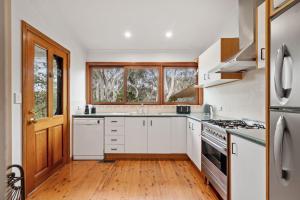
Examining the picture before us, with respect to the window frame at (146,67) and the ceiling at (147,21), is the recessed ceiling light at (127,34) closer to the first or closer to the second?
the ceiling at (147,21)

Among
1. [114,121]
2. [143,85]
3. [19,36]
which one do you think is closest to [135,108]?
[143,85]

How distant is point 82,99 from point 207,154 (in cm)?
296

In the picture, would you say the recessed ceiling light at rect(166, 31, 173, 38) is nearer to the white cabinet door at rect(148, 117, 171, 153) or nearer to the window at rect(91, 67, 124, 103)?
the window at rect(91, 67, 124, 103)

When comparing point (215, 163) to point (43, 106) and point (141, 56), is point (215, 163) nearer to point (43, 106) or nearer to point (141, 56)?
point (43, 106)

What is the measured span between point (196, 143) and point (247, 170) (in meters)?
1.65

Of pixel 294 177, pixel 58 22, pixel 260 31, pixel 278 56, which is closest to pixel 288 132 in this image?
pixel 294 177

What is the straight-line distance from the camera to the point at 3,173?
73 centimetres

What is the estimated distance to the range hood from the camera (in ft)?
7.30

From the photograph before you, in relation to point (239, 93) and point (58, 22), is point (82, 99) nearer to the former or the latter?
point (58, 22)

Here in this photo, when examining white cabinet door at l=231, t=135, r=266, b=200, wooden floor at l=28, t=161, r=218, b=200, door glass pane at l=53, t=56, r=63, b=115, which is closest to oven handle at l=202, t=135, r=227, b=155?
white cabinet door at l=231, t=135, r=266, b=200

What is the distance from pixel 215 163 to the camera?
2531 mm

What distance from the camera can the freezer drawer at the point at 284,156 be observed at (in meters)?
1.09

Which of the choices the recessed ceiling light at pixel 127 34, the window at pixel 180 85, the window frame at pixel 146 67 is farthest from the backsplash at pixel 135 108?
the recessed ceiling light at pixel 127 34

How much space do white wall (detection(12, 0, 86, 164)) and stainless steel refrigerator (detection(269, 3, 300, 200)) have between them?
8.11ft
